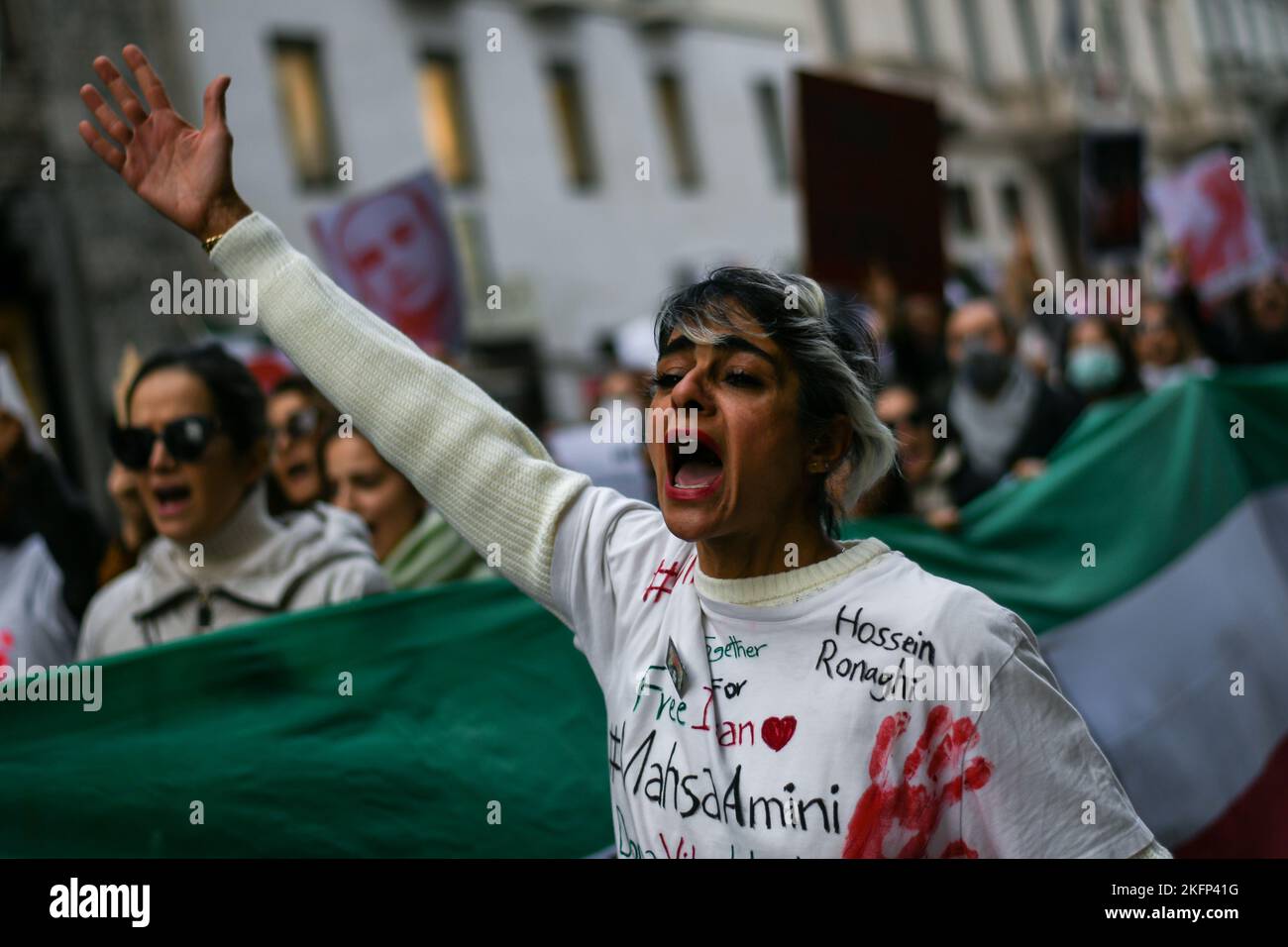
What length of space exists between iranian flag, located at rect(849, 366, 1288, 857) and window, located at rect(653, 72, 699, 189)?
18749 millimetres

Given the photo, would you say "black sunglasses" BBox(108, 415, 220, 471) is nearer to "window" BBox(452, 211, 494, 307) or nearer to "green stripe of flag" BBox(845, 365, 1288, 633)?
"green stripe of flag" BBox(845, 365, 1288, 633)

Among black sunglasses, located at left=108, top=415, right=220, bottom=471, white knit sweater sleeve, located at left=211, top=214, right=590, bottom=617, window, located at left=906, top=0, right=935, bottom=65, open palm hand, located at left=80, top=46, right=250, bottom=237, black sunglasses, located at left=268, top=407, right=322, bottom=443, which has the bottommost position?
white knit sweater sleeve, located at left=211, top=214, right=590, bottom=617

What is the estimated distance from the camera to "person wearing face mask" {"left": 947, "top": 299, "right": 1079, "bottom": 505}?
20.5ft

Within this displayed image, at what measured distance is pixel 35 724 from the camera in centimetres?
256

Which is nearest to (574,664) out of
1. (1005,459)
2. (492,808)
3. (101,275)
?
(492,808)

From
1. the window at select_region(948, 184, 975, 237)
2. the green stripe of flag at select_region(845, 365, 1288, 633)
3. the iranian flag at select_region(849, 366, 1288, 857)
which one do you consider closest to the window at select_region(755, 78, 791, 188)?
the window at select_region(948, 184, 975, 237)

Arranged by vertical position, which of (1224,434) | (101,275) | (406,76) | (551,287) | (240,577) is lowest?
(240,577)

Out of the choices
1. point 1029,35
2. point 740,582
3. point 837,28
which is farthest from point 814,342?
point 1029,35

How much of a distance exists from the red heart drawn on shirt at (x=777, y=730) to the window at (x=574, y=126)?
20140 mm

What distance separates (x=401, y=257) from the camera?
8.17 meters

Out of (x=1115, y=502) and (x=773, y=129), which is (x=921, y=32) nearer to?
(x=773, y=129)

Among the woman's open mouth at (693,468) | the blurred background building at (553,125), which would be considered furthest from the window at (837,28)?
the woman's open mouth at (693,468)

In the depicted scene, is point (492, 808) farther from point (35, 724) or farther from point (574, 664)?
point (35, 724)
